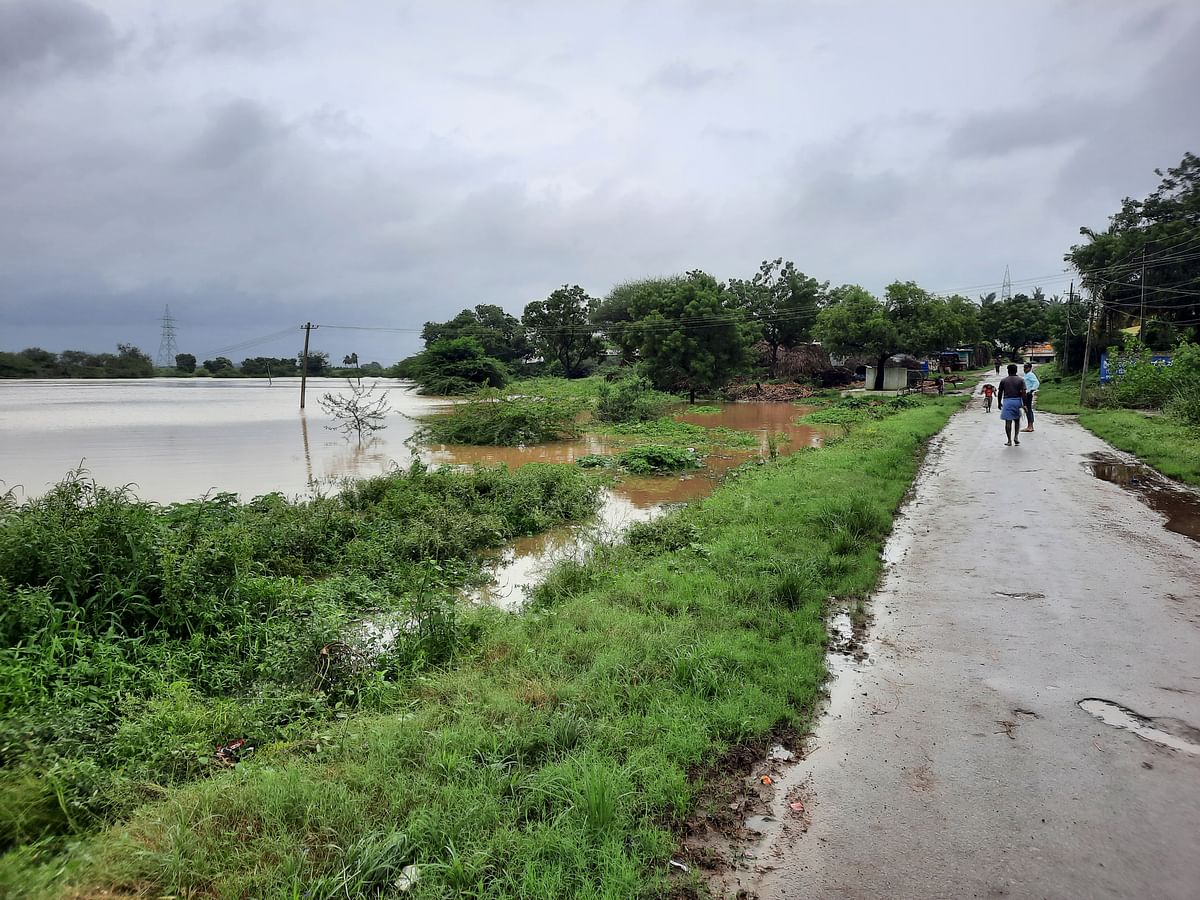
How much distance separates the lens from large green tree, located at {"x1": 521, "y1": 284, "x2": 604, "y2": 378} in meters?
63.5

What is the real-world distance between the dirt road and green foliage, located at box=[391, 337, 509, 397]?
154ft

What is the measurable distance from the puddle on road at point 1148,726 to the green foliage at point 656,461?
12.4 metres

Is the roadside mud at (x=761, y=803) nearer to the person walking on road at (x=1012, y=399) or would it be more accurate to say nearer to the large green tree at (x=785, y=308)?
the person walking on road at (x=1012, y=399)

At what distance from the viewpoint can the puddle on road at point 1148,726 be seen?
11.5 ft

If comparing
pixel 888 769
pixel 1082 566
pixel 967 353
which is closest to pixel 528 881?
pixel 888 769

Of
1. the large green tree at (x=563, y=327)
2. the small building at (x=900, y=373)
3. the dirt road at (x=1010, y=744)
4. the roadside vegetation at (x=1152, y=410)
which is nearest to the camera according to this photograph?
the dirt road at (x=1010, y=744)

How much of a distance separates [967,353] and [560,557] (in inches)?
3116

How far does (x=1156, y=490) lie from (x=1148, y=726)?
9.06 metres

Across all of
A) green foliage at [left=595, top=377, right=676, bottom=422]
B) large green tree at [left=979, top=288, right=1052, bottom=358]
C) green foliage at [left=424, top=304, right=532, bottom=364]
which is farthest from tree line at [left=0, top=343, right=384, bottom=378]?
large green tree at [left=979, top=288, right=1052, bottom=358]

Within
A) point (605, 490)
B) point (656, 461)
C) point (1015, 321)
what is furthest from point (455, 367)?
point (1015, 321)

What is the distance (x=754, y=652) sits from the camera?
4629 mm

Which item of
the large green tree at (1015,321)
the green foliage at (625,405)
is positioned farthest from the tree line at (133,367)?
the large green tree at (1015,321)

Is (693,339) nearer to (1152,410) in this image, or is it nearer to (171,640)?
(1152,410)

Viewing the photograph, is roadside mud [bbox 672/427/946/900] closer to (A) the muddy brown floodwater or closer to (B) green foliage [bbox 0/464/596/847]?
(B) green foliage [bbox 0/464/596/847]
